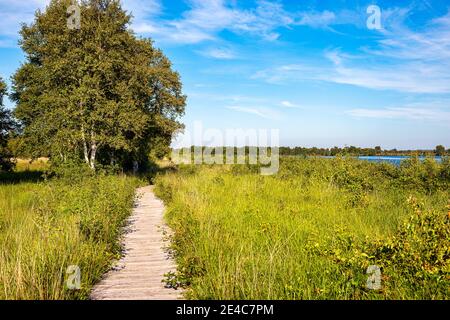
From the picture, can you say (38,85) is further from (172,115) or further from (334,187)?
(334,187)

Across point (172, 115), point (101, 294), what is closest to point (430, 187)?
point (101, 294)

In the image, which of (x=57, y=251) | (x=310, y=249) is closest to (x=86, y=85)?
(x=57, y=251)

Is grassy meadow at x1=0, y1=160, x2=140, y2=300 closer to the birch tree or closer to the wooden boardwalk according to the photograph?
the wooden boardwalk

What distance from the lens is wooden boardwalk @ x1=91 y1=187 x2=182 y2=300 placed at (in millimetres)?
5300

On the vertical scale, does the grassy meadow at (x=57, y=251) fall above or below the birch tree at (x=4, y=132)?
below

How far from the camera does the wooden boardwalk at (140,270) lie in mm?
5300

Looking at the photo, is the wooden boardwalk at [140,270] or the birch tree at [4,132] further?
the birch tree at [4,132]

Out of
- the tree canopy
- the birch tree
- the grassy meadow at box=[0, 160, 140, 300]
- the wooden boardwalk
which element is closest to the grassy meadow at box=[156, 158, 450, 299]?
the wooden boardwalk

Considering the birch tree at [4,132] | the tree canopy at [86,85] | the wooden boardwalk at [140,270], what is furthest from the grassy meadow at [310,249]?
the birch tree at [4,132]

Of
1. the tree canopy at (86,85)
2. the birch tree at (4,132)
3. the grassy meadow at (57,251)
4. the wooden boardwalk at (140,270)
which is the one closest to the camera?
the grassy meadow at (57,251)

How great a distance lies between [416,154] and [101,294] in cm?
1805

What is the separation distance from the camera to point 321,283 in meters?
4.97

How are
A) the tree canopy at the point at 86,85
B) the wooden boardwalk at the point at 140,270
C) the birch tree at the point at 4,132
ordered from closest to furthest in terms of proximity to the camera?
the wooden boardwalk at the point at 140,270
the tree canopy at the point at 86,85
the birch tree at the point at 4,132

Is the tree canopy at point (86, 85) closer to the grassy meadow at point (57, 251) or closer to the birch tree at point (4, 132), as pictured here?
the birch tree at point (4, 132)
